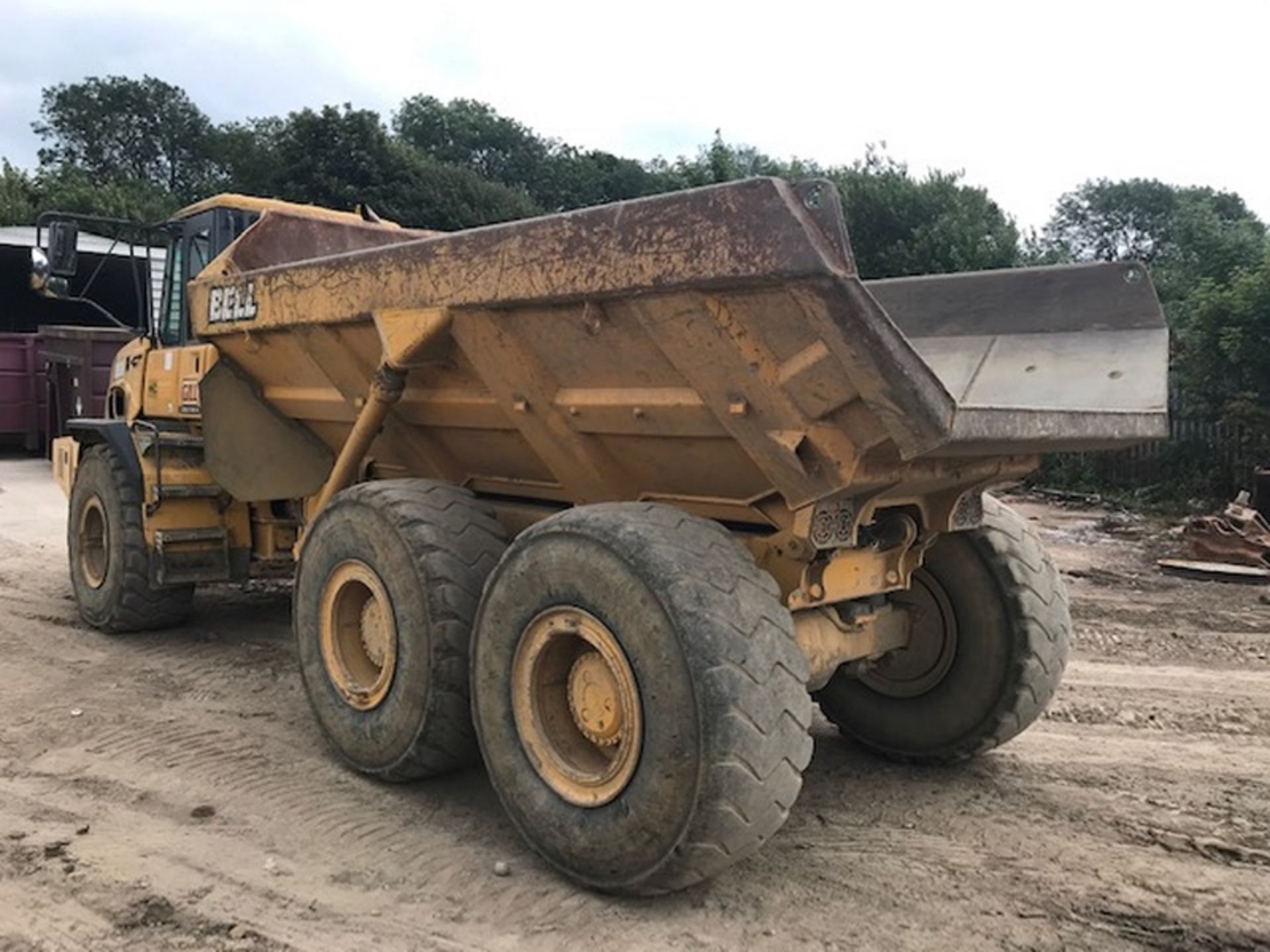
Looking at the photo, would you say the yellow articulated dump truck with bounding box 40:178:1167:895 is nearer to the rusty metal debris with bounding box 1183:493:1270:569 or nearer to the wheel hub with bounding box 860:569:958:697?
the wheel hub with bounding box 860:569:958:697

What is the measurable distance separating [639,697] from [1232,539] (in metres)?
8.33

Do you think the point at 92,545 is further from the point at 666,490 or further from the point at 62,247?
the point at 666,490

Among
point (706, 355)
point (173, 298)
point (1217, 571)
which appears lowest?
point (1217, 571)

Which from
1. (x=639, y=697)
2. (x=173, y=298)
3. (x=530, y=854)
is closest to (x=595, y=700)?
(x=639, y=697)

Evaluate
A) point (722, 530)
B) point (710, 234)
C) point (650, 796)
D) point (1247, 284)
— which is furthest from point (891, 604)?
point (1247, 284)

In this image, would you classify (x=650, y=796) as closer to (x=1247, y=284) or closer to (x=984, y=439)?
(x=984, y=439)

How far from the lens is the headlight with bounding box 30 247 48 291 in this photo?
5.57 m

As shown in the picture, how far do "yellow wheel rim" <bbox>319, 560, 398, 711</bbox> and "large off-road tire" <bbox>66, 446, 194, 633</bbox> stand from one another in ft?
7.27

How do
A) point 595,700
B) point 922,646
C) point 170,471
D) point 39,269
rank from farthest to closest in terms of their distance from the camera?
1. point 170,471
2. point 39,269
3. point 922,646
4. point 595,700

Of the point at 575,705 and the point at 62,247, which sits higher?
the point at 62,247

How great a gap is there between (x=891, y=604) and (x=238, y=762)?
2.67 metres

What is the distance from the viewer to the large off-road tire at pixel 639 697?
9.52 feet

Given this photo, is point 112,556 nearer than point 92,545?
Yes

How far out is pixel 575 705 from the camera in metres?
3.39
